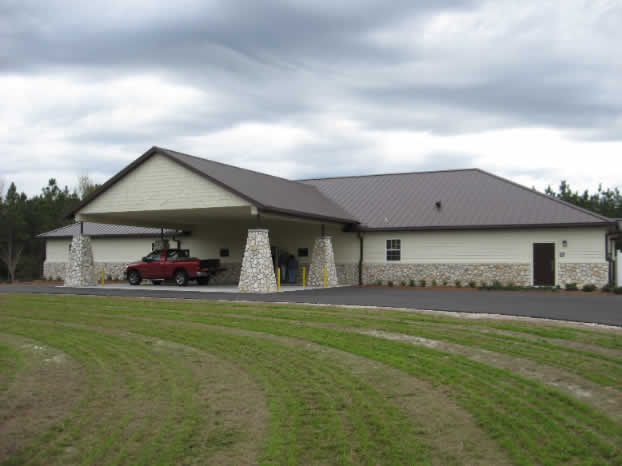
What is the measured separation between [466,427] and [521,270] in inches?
874

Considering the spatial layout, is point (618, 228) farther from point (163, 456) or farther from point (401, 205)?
point (163, 456)

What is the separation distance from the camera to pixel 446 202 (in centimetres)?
3053

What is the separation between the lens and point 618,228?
84.5 ft

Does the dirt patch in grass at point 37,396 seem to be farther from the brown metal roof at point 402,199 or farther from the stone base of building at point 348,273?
the stone base of building at point 348,273

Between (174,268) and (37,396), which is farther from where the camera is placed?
(174,268)

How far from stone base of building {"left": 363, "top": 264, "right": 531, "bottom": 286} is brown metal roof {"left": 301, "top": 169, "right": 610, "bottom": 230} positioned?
187cm

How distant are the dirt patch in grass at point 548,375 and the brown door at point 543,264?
17283 millimetres

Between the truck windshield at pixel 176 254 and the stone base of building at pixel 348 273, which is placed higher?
the truck windshield at pixel 176 254

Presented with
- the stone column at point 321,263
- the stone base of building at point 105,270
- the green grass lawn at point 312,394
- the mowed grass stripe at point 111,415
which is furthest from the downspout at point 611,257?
the stone base of building at point 105,270

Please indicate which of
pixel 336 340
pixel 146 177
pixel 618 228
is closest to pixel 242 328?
pixel 336 340

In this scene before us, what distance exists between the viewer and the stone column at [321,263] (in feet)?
90.9

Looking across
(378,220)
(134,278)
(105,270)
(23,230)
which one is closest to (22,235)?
(23,230)

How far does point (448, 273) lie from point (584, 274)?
579 centimetres

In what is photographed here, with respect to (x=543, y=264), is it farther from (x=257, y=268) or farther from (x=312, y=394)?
(x=312, y=394)
